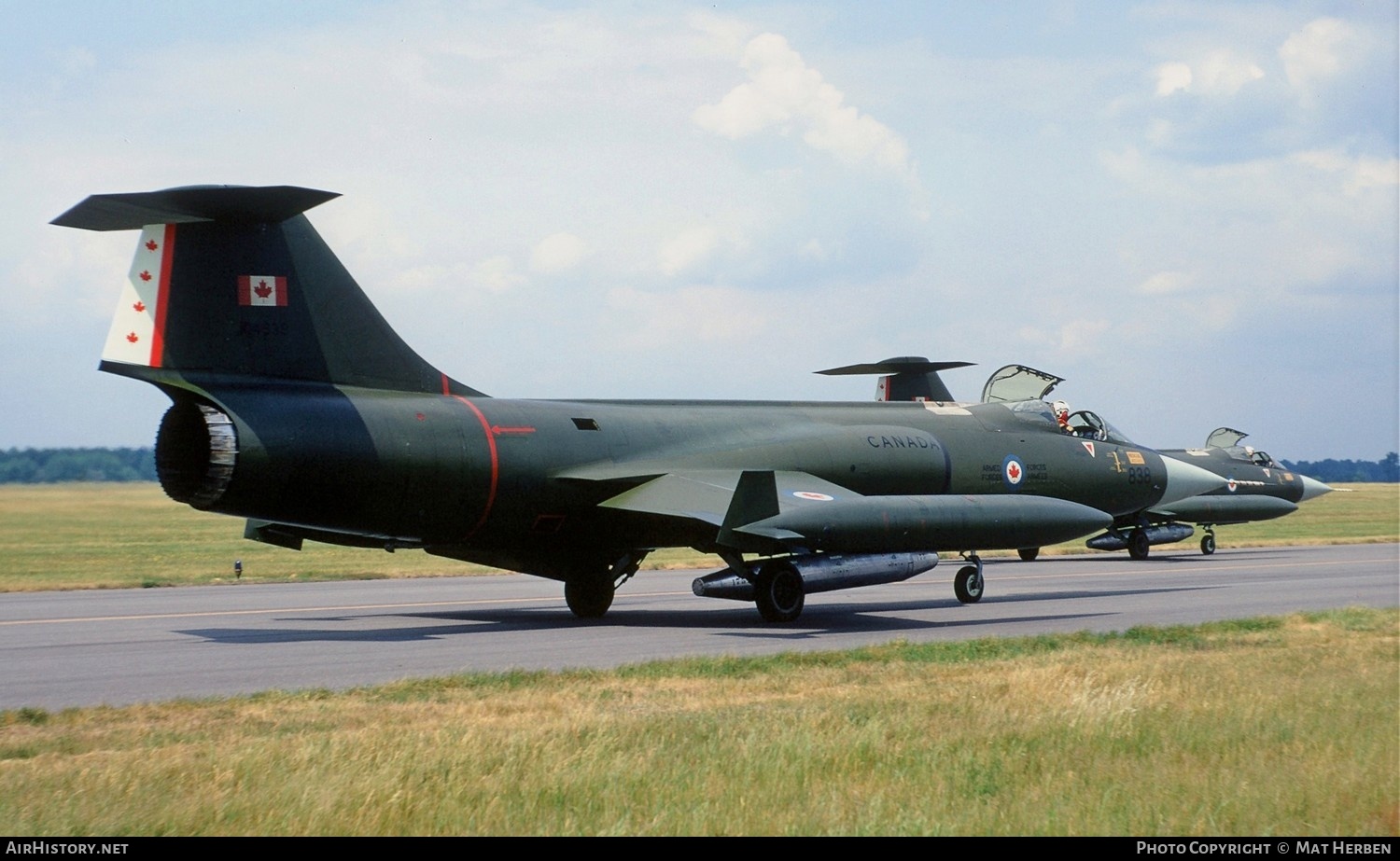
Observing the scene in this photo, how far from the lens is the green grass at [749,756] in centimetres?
665

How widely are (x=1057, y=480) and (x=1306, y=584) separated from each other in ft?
15.7

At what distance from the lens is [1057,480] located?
74.8 ft

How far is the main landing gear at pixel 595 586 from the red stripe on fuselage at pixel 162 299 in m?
6.52

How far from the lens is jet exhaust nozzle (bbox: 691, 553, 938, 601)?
17.8 meters

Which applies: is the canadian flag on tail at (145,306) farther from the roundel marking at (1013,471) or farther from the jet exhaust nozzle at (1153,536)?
the jet exhaust nozzle at (1153,536)

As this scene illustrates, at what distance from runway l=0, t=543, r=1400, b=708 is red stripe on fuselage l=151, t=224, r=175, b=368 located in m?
3.00

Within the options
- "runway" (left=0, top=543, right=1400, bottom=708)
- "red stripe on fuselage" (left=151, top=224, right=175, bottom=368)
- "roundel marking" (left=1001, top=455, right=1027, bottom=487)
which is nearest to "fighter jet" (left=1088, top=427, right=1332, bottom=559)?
"runway" (left=0, top=543, right=1400, bottom=708)

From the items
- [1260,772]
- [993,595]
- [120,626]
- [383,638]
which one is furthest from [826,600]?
[1260,772]

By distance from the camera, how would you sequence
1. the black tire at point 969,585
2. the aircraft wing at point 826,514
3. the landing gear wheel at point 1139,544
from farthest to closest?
1. the landing gear wheel at point 1139,544
2. the black tire at point 969,585
3. the aircraft wing at point 826,514

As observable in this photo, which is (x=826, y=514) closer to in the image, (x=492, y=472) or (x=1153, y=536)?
(x=492, y=472)

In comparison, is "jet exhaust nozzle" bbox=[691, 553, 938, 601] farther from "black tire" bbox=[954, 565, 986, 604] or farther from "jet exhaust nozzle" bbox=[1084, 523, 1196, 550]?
"jet exhaust nozzle" bbox=[1084, 523, 1196, 550]

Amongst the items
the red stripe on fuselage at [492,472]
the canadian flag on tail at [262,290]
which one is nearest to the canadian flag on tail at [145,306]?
the canadian flag on tail at [262,290]

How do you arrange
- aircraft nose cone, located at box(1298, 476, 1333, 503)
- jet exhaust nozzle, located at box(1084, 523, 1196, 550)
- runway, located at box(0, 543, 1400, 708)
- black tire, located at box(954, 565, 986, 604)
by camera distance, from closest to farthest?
runway, located at box(0, 543, 1400, 708) → black tire, located at box(954, 565, 986, 604) → jet exhaust nozzle, located at box(1084, 523, 1196, 550) → aircraft nose cone, located at box(1298, 476, 1333, 503)

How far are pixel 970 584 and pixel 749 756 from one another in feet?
44.0
